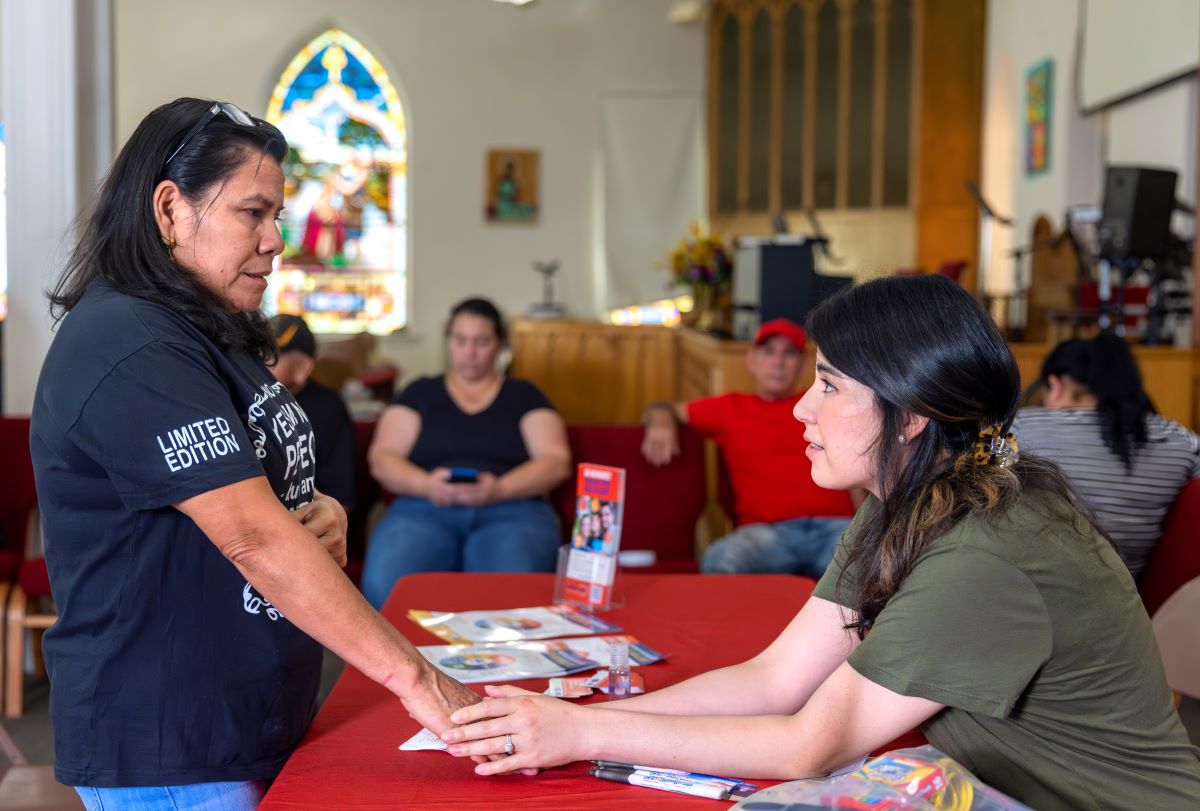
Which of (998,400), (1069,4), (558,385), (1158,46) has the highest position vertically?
(1069,4)

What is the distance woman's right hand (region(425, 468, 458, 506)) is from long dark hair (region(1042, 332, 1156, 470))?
1793 millimetres

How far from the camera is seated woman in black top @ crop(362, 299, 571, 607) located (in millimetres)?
3637

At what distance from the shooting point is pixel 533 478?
152 inches

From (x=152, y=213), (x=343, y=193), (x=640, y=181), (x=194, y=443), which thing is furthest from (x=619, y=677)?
(x=343, y=193)

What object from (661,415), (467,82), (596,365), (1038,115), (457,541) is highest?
(467,82)

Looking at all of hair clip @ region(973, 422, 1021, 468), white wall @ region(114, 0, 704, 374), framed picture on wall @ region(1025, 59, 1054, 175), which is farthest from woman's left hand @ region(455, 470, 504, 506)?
white wall @ region(114, 0, 704, 374)

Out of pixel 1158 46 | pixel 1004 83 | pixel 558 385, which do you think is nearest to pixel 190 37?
pixel 558 385

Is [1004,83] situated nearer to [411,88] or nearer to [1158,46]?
[1158,46]

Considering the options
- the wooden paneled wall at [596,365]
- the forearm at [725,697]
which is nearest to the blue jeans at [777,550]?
the forearm at [725,697]

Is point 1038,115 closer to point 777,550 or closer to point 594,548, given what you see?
point 777,550

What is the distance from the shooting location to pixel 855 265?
389 inches

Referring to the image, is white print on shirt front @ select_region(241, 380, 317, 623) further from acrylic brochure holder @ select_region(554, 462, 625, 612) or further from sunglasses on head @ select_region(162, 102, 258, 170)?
acrylic brochure holder @ select_region(554, 462, 625, 612)

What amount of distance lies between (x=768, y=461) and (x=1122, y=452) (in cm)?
116

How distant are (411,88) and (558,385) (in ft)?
10.3
